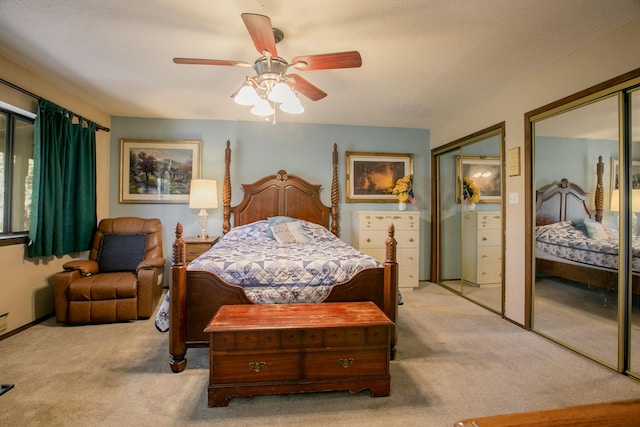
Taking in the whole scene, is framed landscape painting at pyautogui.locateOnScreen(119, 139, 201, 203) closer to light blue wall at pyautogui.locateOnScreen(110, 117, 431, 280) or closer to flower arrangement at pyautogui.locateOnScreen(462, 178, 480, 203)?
light blue wall at pyautogui.locateOnScreen(110, 117, 431, 280)

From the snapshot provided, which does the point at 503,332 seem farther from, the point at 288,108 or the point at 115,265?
the point at 115,265

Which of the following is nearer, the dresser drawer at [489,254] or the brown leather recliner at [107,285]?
the brown leather recliner at [107,285]

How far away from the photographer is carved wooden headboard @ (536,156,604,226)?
231 centimetres

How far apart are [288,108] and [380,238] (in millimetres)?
2594

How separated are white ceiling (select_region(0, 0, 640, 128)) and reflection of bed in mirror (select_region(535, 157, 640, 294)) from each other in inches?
43.6

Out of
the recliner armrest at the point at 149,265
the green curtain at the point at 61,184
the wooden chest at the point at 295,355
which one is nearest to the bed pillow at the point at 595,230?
the wooden chest at the point at 295,355

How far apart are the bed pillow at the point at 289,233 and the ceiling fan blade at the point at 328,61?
1964 mm

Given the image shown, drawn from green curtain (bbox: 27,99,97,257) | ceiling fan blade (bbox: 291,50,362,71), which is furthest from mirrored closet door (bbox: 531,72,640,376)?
green curtain (bbox: 27,99,97,257)

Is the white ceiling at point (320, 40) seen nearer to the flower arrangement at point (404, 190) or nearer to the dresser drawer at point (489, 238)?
the flower arrangement at point (404, 190)

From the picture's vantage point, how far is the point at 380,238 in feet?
14.1

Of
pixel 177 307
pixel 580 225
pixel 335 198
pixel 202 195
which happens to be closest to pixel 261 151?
pixel 202 195

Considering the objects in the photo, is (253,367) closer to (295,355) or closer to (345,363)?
(295,355)

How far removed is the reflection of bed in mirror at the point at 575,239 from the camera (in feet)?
7.34

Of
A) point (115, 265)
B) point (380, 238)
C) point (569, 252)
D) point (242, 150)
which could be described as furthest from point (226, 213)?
point (569, 252)
